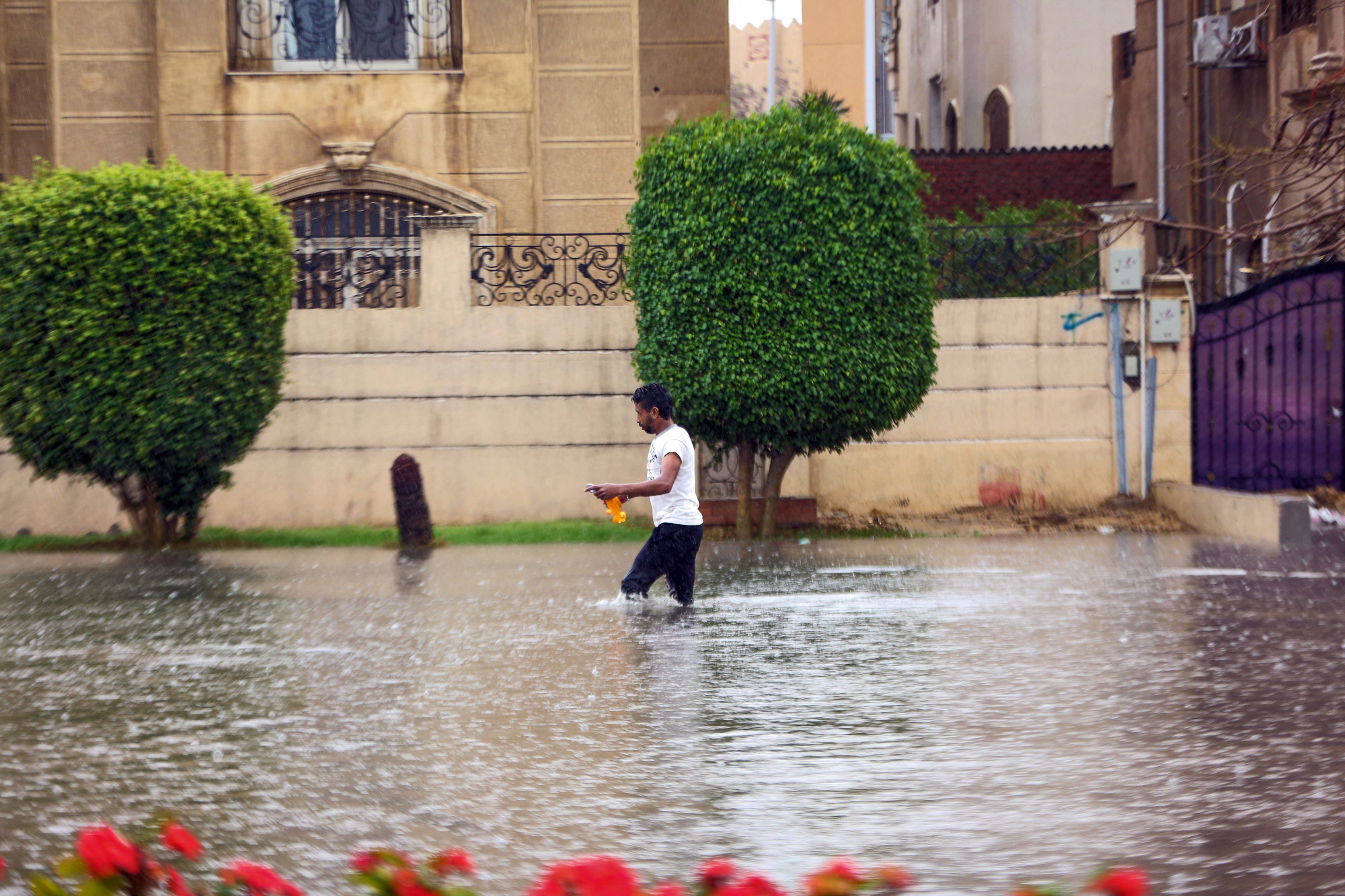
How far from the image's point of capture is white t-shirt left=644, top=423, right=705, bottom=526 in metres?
10.6

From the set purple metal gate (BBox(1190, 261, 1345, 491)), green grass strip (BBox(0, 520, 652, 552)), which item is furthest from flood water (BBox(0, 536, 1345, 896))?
purple metal gate (BBox(1190, 261, 1345, 491))

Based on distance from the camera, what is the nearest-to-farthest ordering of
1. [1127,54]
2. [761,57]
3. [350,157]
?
[350,157]
[1127,54]
[761,57]

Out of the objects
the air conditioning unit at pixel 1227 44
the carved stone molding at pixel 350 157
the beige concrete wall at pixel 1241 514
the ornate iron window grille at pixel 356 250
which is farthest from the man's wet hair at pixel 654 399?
the air conditioning unit at pixel 1227 44

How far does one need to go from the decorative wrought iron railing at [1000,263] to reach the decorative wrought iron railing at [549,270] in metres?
3.52

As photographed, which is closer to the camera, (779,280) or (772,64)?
(779,280)

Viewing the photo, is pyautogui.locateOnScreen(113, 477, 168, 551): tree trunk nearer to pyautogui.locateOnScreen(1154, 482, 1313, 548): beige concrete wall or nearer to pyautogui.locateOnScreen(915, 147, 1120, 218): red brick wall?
pyautogui.locateOnScreen(1154, 482, 1313, 548): beige concrete wall

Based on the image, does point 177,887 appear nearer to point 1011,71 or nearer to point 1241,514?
point 1241,514

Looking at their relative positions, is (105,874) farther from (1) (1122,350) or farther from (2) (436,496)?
(1) (1122,350)

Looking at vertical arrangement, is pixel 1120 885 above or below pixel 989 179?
below

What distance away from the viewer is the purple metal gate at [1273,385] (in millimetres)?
16031

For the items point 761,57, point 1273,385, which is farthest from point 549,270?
point 761,57

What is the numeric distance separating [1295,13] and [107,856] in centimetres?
2078

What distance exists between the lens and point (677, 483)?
35.3 ft

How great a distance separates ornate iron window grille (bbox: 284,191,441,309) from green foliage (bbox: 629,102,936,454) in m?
3.59
